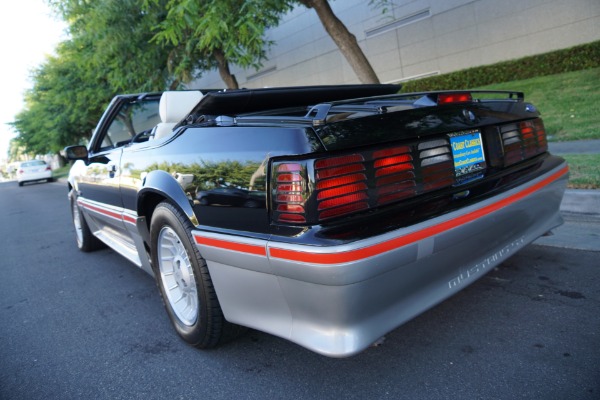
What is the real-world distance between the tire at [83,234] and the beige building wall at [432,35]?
8885 millimetres

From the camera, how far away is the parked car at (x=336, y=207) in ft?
6.11

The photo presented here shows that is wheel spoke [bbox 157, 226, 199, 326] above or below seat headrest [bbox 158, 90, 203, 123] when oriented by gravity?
below

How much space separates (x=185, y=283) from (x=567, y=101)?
9.35m

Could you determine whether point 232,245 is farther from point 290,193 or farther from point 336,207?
point 336,207

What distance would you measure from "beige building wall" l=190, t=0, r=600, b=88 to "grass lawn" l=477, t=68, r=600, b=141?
45.9 inches

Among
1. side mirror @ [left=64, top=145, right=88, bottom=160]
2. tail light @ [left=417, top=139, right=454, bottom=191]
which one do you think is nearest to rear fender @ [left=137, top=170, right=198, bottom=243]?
tail light @ [left=417, top=139, right=454, bottom=191]

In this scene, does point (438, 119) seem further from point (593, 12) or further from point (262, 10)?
point (593, 12)

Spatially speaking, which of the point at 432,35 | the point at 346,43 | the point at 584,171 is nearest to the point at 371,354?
the point at 584,171

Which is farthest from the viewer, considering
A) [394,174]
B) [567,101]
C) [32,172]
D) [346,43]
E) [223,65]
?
[32,172]

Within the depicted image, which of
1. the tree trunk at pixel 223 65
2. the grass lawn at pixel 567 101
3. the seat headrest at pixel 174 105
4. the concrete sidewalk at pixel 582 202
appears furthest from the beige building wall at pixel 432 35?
the seat headrest at pixel 174 105

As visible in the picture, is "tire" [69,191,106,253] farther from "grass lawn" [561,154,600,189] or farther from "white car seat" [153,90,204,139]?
"grass lawn" [561,154,600,189]

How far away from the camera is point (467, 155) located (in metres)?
2.42

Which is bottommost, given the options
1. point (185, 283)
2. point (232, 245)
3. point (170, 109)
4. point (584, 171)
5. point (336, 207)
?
point (584, 171)

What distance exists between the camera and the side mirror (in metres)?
4.27
